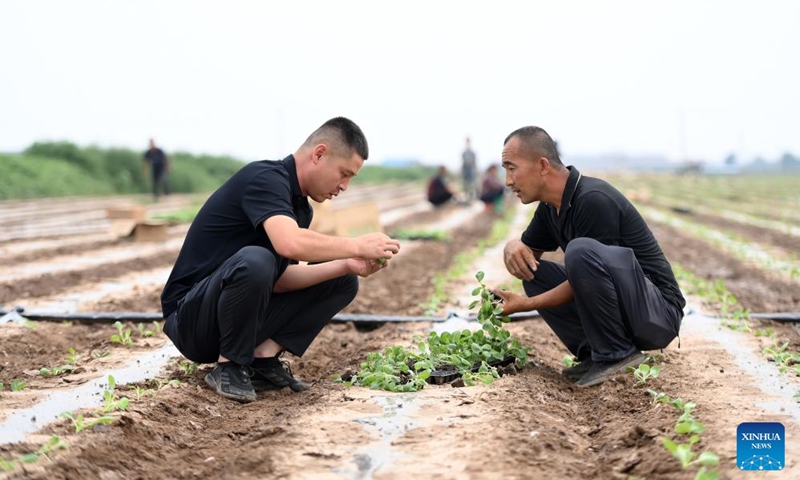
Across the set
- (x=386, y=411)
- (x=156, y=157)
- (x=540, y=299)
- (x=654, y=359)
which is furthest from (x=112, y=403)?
(x=156, y=157)

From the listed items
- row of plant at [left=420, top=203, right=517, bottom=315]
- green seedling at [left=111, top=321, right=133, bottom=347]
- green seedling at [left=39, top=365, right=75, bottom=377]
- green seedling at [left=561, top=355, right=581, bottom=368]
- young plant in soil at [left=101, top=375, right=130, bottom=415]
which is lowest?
row of plant at [left=420, top=203, right=517, bottom=315]

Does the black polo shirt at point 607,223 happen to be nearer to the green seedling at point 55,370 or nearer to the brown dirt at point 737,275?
the green seedling at point 55,370

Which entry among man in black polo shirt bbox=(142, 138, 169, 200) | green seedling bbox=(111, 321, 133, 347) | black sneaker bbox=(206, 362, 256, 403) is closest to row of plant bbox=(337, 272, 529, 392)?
black sneaker bbox=(206, 362, 256, 403)

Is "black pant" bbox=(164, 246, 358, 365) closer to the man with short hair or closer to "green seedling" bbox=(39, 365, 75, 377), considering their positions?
"green seedling" bbox=(39, 365, 75, 377)

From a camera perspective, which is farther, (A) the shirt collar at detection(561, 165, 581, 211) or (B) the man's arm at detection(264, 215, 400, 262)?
(A) the shirt collar at detection(561, 165, 581, 211)

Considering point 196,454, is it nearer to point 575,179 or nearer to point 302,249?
point 302,249

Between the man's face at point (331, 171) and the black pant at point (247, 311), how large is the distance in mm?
440

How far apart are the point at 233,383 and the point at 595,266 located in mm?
1844

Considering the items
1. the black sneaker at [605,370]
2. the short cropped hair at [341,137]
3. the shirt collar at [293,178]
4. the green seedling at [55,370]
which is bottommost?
the black sneaker at [605,370]

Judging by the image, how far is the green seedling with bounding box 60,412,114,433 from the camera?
130 inches

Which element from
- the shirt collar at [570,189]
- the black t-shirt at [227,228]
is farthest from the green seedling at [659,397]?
the black t-shirt at [227,228]

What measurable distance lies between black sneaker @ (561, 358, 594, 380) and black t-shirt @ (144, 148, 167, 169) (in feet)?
70.0

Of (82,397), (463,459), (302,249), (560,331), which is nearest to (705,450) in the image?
(463,459)

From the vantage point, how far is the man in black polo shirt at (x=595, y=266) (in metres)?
4.04
